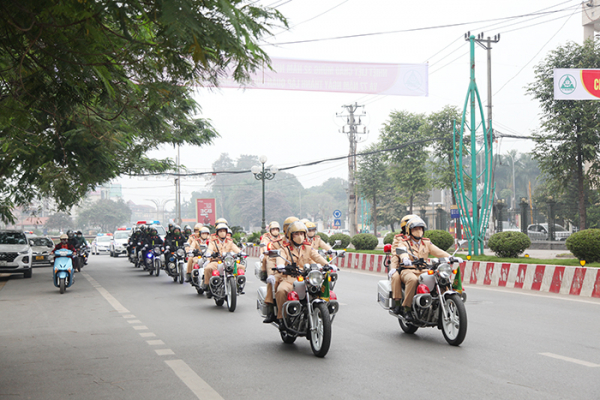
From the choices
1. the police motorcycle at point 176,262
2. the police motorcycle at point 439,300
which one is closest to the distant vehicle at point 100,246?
the police motorcycle at point 176,262

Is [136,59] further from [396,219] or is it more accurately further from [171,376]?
[396,219]

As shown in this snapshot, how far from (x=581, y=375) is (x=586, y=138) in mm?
22224

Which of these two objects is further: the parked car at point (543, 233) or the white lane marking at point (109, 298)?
the parked car at point (543, 233)

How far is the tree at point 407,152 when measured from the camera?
44.8 metres

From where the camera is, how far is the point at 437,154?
1598 inches

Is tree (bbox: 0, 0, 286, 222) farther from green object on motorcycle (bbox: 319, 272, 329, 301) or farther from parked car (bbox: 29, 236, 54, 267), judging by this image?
parked car (bbox: 29, 236, 54, 267)

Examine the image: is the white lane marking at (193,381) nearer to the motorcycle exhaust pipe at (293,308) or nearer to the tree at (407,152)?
the motorcycle exhaust pipe at (293,308)

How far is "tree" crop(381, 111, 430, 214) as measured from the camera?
44844 millimetres

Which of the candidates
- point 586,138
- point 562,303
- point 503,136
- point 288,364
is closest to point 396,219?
point 503,136

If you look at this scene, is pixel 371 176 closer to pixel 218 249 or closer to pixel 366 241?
pixel 366 241

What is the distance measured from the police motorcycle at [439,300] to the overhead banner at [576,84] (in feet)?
51.4

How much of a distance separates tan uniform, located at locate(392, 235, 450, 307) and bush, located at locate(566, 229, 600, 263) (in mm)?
8807

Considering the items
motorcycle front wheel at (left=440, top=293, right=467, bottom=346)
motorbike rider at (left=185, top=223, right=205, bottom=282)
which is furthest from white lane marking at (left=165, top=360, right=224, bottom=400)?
motorbike rider at (left=185, top=223, right=205, bottom=282)

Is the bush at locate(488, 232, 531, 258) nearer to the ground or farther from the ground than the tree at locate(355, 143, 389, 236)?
nearer to the ground
